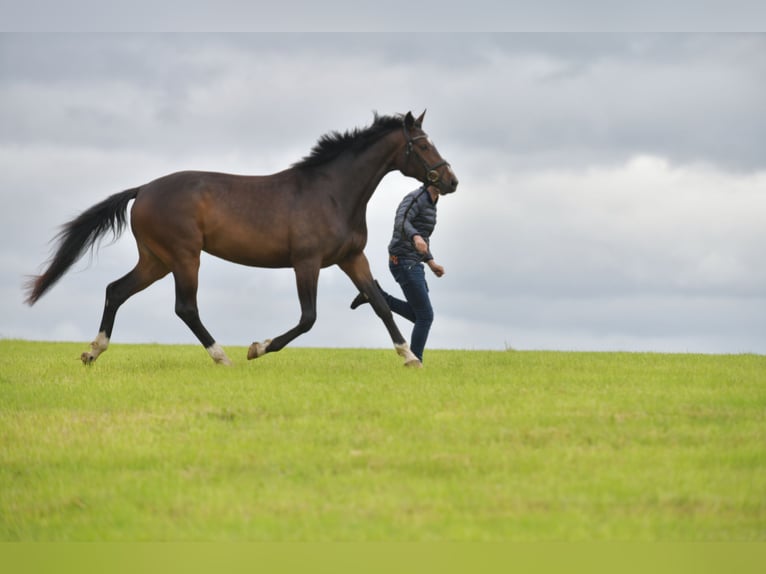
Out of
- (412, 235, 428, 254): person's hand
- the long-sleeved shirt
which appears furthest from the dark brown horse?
(412, 235, 428, 254): person's hand

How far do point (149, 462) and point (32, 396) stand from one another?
392 centimetres

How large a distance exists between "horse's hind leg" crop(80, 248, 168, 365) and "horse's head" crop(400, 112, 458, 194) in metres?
3.54

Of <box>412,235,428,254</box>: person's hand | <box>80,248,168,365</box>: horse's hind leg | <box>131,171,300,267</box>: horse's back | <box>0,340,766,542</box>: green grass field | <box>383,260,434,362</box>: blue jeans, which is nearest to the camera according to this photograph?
<box>0,340,766,542</box>: green grass field

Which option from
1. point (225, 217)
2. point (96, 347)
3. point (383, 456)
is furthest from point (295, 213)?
point (383, 456)

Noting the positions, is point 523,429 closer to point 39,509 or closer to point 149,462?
point 149,462

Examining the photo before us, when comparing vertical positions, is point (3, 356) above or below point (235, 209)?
below

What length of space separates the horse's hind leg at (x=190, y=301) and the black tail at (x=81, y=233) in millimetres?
1567

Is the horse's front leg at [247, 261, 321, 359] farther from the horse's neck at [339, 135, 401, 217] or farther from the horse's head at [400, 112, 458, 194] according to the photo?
the horse's head at [400, 112, 458, 194]

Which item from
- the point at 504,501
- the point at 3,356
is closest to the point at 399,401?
the point at 504,501

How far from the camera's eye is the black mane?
12.6 metres

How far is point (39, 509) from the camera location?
6090 millimetres

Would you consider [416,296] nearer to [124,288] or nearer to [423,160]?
[423,160]

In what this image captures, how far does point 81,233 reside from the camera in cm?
1352

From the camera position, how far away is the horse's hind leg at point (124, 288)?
12930mm
